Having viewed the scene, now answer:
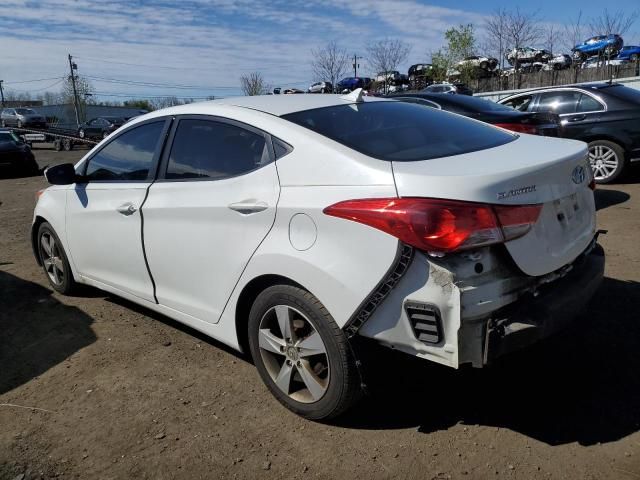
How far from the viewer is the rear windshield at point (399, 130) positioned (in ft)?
9.11

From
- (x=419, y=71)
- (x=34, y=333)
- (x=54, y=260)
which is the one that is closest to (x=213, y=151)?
(x=34, y=333)

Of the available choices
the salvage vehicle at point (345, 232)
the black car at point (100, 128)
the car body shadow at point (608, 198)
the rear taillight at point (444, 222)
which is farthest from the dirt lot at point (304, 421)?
the black car at point (100, 128)

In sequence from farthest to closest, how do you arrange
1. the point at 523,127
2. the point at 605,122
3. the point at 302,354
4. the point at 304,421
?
the point at 605,122 < the point at 523,127 < the point at 304,421 < the point at 302,354

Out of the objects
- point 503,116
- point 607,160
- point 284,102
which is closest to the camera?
point 284,102

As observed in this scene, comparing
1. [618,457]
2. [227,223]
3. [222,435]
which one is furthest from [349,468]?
[227,223]

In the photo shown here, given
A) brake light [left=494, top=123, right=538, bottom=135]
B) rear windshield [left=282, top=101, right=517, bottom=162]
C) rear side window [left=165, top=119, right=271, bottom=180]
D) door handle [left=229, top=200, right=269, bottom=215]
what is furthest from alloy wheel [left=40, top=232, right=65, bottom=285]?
brake light [left=494, top=123, right=538, bottom=135]

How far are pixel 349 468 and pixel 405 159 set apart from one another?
1.47 m

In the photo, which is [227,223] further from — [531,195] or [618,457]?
[618,457]

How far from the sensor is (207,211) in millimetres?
3133

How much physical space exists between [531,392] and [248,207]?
1856mm

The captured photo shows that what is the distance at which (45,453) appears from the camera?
9.11 feet

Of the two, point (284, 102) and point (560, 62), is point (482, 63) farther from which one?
point (284, 102)

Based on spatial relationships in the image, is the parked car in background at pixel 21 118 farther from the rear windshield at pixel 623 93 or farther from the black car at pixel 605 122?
the rear windshield at pixel 623 93

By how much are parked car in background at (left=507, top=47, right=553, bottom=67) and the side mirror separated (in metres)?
32.7
